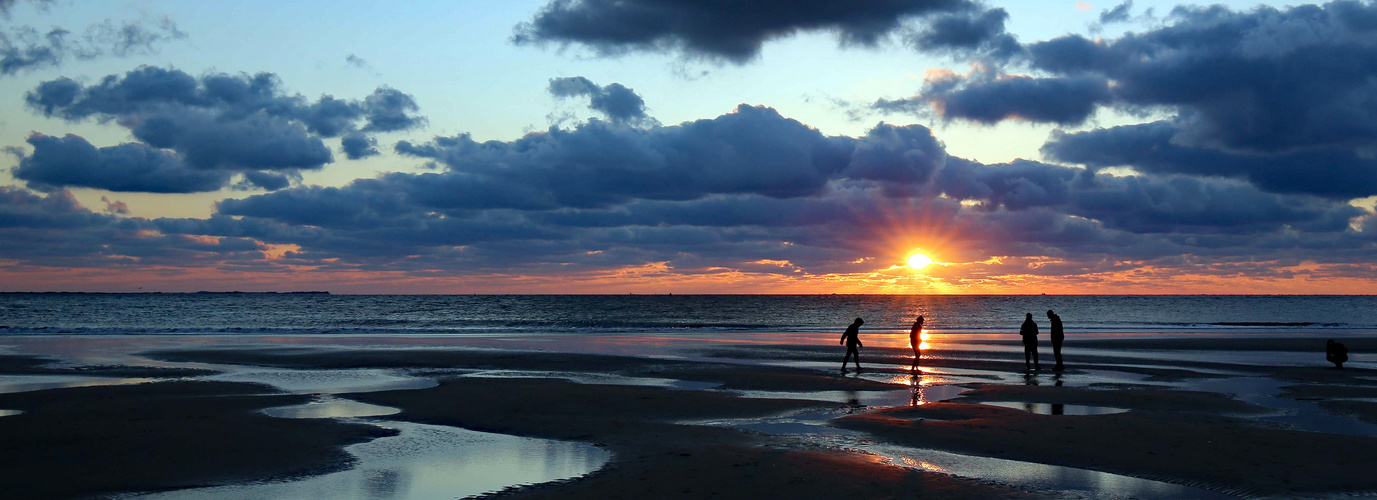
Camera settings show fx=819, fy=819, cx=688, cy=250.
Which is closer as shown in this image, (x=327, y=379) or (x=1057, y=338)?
(x=327, y=379)

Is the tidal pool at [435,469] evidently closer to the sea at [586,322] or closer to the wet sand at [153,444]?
the wet sand at [153,444]

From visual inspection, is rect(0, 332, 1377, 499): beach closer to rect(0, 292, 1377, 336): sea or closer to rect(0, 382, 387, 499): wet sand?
rect(0, 382, 387, 499): wet sand

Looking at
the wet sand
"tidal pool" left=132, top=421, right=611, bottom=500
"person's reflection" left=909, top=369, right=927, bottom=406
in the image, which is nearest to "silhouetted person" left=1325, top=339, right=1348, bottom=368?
"person's reflection" left=909, top=369, right=927, bottom=406

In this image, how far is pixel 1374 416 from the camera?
17.7 metres

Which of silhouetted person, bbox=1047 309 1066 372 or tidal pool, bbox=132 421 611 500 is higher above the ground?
silhouetted person, bbox=1047 309 1066 372

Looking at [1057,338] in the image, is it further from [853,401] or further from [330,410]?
[330,410]

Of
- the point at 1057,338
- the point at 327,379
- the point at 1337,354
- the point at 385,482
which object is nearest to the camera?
the point at 385,482

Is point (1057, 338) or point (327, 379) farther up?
point (1057, 338)

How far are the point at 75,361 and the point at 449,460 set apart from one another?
27721 mm

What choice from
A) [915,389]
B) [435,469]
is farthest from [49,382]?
[915,389]

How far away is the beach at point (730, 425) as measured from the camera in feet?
36.5

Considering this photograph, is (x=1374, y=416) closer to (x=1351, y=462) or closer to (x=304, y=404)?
(x=1351, y=462)

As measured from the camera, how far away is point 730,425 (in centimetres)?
1603

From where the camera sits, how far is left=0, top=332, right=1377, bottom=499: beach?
11125 mm
